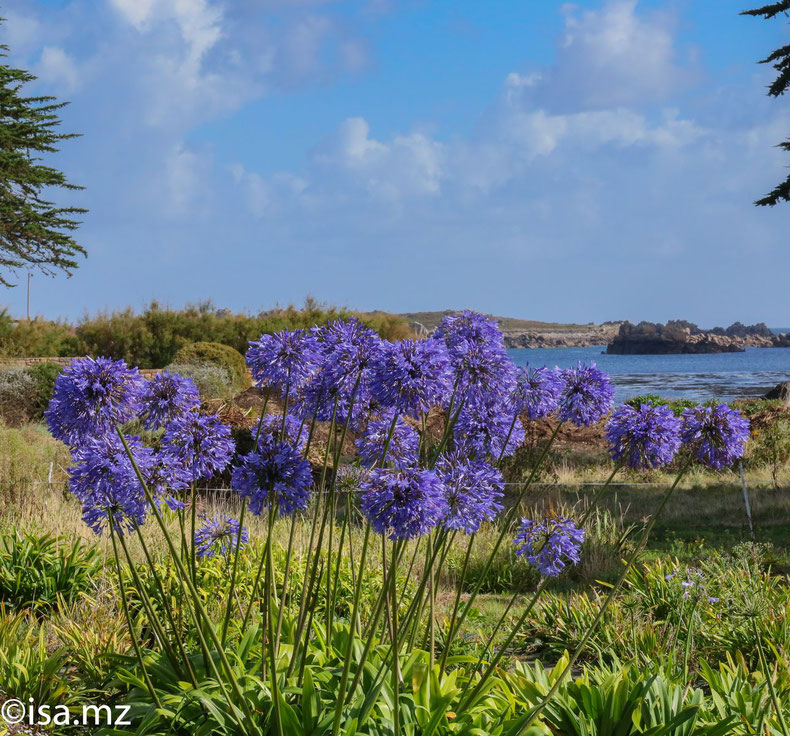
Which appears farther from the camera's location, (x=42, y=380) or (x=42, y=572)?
(x=42, y=380)

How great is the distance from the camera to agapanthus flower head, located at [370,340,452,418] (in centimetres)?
311

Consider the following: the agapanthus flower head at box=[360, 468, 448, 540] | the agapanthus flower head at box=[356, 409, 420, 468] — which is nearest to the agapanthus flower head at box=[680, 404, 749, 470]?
the agapanthus flower head at box=[356, 409, 420, 468]

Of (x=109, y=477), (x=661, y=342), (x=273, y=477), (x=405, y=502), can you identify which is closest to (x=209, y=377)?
(x=109, y=477)

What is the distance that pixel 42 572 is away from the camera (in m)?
6.88

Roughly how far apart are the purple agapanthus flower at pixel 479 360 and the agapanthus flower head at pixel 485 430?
478mm

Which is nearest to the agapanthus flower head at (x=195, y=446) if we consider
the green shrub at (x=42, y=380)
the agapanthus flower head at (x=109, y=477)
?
the agapanthus flower head at (x=109, y=477)

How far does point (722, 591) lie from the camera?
253 inches

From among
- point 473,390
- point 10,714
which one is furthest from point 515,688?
point 10,714

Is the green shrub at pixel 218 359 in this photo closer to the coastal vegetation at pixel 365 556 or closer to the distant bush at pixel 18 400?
the distant bush at pixel 18 400

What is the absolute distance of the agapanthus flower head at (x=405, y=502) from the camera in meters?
2.98

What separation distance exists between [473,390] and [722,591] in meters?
4.13

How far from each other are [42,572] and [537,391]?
5152mm

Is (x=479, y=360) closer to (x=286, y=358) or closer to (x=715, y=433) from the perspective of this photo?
(x=286, y=358)

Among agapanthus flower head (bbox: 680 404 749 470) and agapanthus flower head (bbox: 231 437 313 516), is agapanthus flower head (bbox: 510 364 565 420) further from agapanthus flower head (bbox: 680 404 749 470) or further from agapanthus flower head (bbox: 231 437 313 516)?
agapanthus flower head (bbox: 231 437 313 516)
